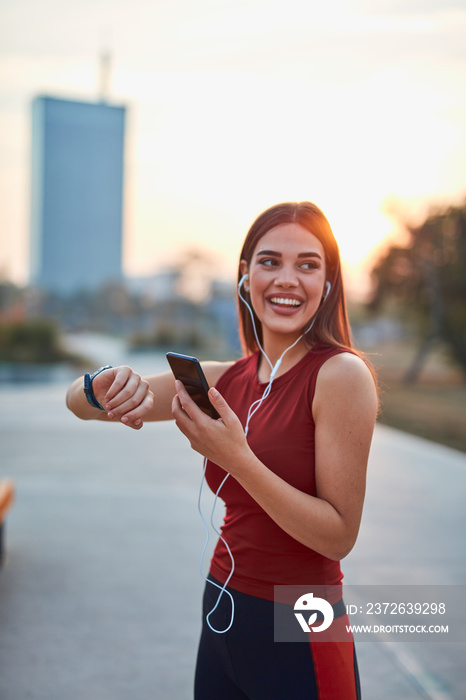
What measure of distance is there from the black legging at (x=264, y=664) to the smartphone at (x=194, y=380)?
0.45 meters

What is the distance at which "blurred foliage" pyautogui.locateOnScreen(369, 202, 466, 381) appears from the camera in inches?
643

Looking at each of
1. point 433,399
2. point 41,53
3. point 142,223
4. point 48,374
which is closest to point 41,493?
point 41,53

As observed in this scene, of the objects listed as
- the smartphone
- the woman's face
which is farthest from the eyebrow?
the smartphone

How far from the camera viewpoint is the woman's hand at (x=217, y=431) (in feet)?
4.38

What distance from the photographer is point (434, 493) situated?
6133mm

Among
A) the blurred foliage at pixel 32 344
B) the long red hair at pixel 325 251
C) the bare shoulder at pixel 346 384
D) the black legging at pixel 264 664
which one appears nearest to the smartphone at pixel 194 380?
the bare shoulder at pixel 346 384

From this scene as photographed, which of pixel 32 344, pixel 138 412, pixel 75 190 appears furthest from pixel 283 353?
pixel 75 190

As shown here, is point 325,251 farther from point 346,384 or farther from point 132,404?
point 132,404

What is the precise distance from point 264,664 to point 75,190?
3666 inches

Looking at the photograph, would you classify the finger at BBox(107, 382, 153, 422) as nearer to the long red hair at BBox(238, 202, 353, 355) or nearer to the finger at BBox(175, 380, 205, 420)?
the finger at BBox(175, 380, 205, 420)

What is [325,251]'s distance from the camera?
164 cm

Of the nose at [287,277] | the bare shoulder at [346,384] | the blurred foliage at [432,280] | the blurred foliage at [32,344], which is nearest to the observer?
the bare shoulder at [346,384]

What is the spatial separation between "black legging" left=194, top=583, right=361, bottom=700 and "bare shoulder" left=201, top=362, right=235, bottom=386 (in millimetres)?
565

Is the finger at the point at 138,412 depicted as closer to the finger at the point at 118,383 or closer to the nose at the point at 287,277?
the finger at the point at 118,383
